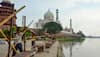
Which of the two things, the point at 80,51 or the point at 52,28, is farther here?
the point at 52,28

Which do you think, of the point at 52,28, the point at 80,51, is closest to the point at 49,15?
the point at 52,28

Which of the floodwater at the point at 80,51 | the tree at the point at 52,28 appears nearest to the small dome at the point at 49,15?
the tree at the point at 52,28

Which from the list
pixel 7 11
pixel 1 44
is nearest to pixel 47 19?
pixel 7 11

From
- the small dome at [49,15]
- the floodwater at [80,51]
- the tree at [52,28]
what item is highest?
the small dome at [49,15]

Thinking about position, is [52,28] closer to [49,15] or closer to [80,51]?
[49,15]

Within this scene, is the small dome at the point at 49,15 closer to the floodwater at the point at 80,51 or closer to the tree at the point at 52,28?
the tree at the point at 52,28

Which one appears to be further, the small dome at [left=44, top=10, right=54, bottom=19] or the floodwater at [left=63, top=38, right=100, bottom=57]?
the small dome at [left=44, top=10, right=54, bottom=19]

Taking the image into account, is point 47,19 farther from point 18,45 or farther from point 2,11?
point 18,45

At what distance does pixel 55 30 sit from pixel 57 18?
20.7 meters

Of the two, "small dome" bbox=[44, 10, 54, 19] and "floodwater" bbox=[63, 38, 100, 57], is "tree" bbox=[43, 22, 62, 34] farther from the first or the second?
"floodwater" bbox=[63, 38, 100, 57]

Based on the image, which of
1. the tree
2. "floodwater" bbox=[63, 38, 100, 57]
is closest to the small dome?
the tree

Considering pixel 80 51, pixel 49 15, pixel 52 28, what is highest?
pixel 49 15

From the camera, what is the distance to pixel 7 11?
43656 millimetres

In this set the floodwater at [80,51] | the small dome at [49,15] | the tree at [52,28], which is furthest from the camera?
the small dome at [49,15]
